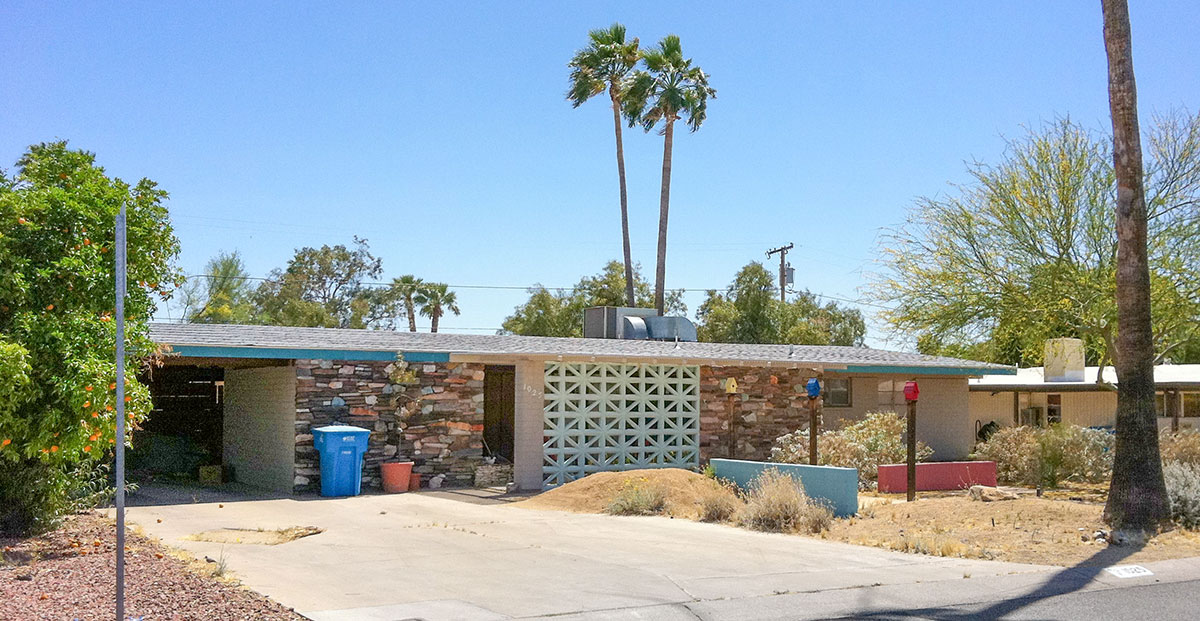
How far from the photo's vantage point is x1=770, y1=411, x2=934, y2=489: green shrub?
64.0 ft

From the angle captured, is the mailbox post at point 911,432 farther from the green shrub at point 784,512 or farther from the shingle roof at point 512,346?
the shingle roof at point 512,346

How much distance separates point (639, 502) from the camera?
15.0 m

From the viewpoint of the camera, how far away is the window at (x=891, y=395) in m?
25.4

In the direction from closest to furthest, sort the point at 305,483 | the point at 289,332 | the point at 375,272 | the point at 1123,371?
1. the point at 1123,371
2. the point at 305,483
3. the point at 289,332
4. the point at 375,272

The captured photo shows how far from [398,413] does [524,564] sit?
8.44 m

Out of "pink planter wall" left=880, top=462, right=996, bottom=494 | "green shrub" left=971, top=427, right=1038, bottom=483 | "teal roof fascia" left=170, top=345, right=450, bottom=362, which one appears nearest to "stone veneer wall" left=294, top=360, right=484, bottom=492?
"teal roof fascia" left=170, top=345, right=450, bottom=362

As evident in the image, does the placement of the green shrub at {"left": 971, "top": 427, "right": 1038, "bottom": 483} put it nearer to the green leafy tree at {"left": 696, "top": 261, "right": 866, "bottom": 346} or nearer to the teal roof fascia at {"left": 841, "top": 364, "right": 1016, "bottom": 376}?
the teal roof fascia at {"left": 841, "top": 364, "right": 1016, "bottom": 376}

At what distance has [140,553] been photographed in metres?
9.92

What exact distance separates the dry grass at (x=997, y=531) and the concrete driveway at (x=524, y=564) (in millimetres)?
562

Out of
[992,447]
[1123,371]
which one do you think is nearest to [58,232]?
[1123,371]

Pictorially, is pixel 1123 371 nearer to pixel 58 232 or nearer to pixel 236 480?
pixel 58 232

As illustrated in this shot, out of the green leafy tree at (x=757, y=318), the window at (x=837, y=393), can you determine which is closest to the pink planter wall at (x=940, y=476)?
the window at (x=837, y=393)

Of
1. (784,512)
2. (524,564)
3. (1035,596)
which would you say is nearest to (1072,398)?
(784,512)

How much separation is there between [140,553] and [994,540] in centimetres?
936
